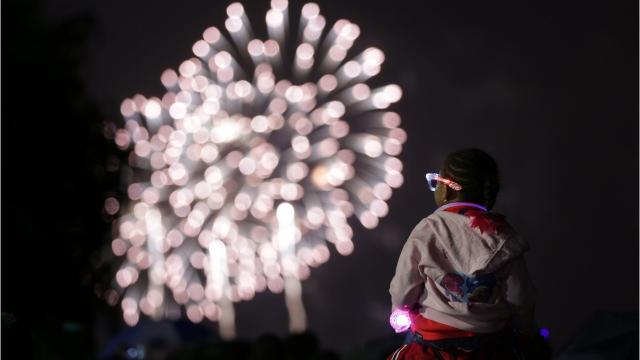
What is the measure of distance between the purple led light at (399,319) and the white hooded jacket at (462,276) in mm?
37

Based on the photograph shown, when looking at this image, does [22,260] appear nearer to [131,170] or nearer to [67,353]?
[131,170]

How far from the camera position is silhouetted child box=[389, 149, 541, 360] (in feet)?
16.2

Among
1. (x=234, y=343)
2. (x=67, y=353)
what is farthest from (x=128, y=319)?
(x=234, y=343)

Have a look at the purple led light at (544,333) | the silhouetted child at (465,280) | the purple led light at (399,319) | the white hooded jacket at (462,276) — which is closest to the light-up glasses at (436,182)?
the silhouetted child at (465,280)

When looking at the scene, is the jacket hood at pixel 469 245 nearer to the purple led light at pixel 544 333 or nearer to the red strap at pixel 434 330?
the red strap at pixel 434 330

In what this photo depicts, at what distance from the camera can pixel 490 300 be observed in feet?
16.3

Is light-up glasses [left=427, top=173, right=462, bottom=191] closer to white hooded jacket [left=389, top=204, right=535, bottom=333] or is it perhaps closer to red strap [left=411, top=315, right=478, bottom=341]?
white hooded jacket [left=389, top=204, right=535, bottom=333]

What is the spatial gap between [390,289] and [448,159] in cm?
66

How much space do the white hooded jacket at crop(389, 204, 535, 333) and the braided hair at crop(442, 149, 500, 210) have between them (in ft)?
0.47

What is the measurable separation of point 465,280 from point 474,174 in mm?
493

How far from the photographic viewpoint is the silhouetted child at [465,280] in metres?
4.94

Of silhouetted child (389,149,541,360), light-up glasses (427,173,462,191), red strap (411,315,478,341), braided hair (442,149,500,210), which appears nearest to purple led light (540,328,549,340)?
silhouetted child (389,149,541,360)

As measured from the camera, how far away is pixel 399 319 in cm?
504

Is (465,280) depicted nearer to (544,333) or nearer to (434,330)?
(434,330)
